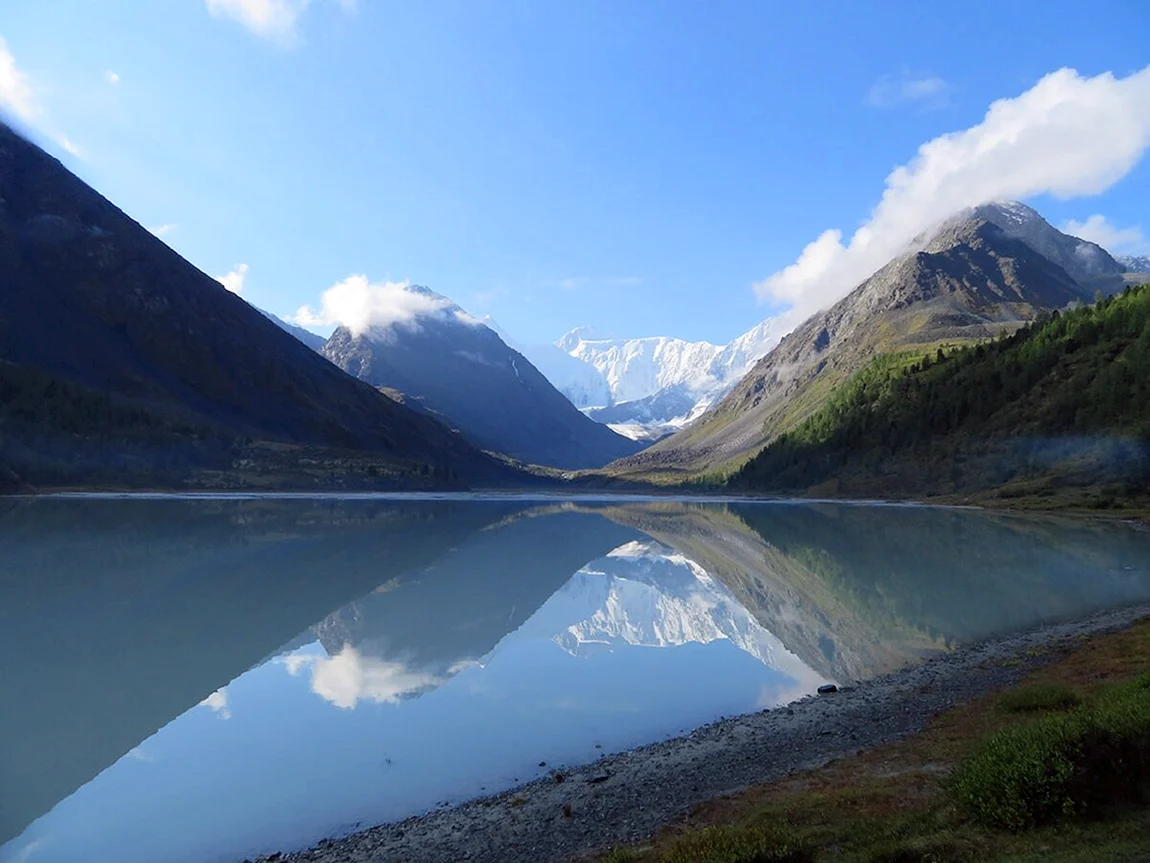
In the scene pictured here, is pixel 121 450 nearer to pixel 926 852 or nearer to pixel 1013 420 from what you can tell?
pixel 1013 420

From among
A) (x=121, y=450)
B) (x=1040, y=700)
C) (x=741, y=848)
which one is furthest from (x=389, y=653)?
(x=121, y=450)

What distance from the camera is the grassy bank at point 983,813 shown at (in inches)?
325

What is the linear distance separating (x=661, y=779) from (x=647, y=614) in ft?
79.7

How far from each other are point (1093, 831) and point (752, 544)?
2561 inches

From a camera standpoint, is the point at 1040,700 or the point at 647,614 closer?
the point at 1040,700

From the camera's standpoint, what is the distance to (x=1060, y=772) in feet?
29.3

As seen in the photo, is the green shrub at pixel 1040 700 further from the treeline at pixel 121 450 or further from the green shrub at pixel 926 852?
the treeline at pixel 121 450

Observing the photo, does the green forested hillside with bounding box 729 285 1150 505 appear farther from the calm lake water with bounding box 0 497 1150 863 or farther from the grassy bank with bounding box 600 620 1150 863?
the grassy bank with bounding box 600 620 1150 863

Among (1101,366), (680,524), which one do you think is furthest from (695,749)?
(1101,366)

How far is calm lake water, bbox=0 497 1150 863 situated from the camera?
15375mm

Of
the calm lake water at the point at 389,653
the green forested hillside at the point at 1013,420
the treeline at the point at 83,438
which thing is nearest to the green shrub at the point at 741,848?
the calm lake water at the point at 389,653

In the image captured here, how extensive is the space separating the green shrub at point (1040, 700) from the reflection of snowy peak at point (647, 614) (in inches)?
417

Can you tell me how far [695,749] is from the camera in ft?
55.4

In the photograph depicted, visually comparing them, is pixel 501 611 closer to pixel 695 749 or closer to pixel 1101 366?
pixel 695 749
